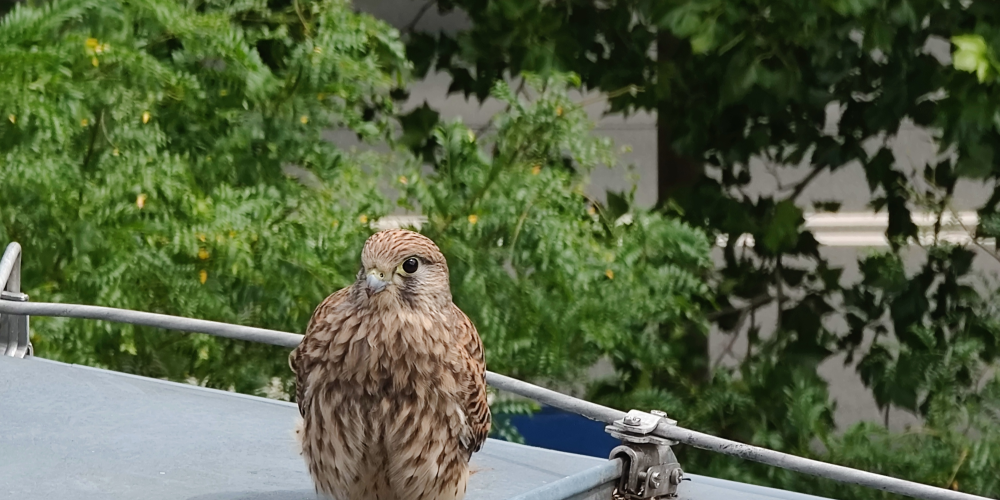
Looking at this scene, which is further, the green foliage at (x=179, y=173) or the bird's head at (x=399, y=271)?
the green foliage at (x=179, y=173)

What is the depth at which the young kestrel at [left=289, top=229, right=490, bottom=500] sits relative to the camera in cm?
105

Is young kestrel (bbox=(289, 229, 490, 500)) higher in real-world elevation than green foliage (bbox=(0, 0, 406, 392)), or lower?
lower

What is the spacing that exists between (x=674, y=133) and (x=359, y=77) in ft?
3.74

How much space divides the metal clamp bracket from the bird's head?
0.31m

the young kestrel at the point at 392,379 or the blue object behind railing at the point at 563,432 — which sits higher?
the young kestrel at the point at 392,379

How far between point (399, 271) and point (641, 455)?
A: 0.38 meters

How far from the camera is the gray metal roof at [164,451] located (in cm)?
130

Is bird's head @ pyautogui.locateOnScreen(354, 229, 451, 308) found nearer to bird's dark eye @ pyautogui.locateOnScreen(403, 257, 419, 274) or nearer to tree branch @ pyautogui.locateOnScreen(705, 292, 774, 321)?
bird's dark eye @ pyautogui.locateOnScreen(403, 257, 419, 274)

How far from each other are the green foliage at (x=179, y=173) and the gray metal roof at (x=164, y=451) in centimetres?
86

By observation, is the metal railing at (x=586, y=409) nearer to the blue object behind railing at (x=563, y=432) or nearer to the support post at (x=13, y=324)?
the support post at (x=13, y=324)

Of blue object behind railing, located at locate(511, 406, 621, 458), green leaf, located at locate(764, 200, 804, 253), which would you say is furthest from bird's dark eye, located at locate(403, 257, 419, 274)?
green leaf, located at locate(764, 200, 804, 253)

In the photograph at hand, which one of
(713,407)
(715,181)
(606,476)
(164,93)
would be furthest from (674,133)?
(606,476)

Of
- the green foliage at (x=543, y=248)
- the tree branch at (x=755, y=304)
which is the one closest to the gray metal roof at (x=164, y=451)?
the green foliage at (x=543, y=248)

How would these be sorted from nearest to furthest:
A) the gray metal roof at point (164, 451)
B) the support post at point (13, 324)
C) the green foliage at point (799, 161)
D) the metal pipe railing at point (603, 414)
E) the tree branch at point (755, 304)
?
the metal pipe railing at point (603, 414) → the gray metal roof at point (164, 451) → the support post at point (13, 324) → the green foliage at point (799, 161) → the tree branch at point (755, 304)
